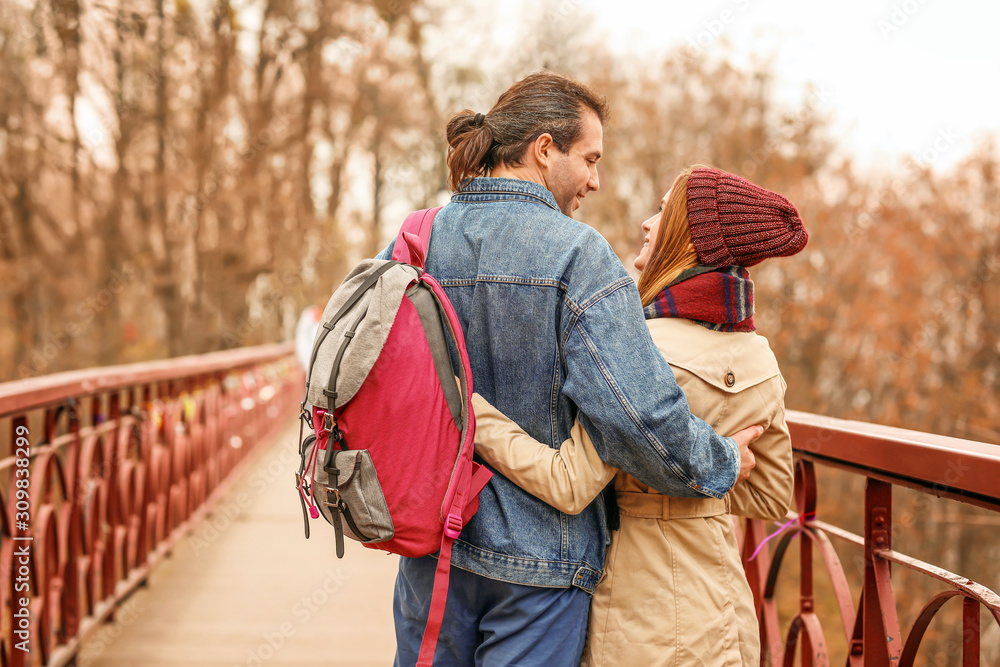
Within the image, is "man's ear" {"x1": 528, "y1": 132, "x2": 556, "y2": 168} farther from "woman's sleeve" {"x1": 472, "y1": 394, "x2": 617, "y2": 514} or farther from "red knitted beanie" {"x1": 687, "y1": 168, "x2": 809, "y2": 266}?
"woman's sleeve" {"x1": 472, "y1": 394, "x2": 617, "y2": 514}

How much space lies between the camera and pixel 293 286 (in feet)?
48.5

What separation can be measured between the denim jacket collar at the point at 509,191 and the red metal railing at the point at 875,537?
82cm

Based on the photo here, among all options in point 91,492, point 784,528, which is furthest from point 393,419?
point 91,492

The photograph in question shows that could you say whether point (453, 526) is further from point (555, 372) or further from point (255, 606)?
point (255, 606)

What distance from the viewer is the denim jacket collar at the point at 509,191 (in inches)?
62.0

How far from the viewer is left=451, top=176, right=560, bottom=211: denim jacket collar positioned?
158 cm

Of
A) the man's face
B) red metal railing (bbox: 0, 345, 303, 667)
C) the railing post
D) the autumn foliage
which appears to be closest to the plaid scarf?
the man's face

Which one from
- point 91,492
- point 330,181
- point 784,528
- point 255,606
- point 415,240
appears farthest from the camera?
point 330,181

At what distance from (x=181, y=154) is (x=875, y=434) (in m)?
12.4

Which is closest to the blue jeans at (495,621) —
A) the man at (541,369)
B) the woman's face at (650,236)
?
the man at (541,369)

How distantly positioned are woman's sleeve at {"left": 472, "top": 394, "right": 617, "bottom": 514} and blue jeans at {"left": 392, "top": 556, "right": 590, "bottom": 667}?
0.19 meters

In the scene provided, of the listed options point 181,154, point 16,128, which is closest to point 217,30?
point 181,154

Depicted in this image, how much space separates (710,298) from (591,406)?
1.19 ft

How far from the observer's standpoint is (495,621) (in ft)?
5.02
